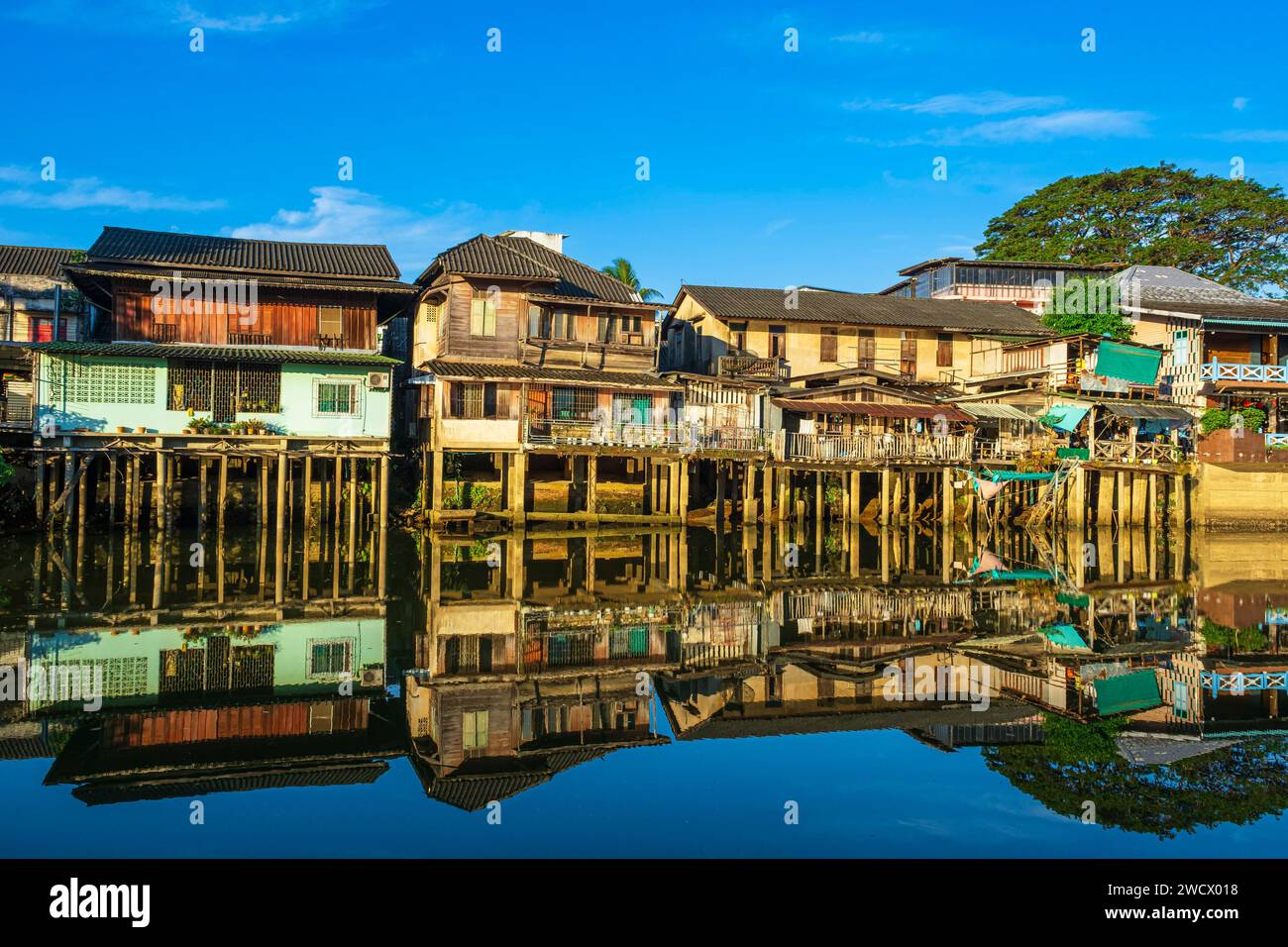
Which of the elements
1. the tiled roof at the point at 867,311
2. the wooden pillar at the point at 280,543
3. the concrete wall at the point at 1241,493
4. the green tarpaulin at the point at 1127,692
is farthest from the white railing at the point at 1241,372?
the wooden pillar at the point at 280,543

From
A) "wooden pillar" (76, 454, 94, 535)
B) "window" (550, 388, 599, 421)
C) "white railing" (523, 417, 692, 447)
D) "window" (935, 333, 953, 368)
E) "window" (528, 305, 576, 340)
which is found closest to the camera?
"wooden pillar" (76, 454, 94, 535)

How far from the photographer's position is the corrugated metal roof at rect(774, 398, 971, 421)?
3566 centimetres

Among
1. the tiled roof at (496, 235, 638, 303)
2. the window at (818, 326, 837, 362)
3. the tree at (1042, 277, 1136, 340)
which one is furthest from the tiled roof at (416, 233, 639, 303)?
the tree at (1042, 277, 1136, 340)

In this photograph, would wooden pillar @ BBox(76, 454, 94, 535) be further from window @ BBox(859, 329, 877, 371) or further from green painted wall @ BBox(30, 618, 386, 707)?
window @ BBox(859, 329, 877, 371)

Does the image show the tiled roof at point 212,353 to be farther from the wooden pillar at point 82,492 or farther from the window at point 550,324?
the window at point 550,324

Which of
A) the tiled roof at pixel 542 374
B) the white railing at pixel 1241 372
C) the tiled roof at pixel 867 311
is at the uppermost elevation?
the tiled roof at pixel 867 311

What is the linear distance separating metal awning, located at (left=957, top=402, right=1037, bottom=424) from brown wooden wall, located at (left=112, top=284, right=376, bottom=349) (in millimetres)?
21418

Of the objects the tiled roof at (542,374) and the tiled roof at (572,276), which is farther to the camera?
the tiled roof at (572,276)

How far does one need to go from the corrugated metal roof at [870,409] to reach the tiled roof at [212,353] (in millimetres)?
14382

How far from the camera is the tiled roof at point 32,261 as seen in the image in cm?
3475

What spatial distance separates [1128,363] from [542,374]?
71.4 ft
